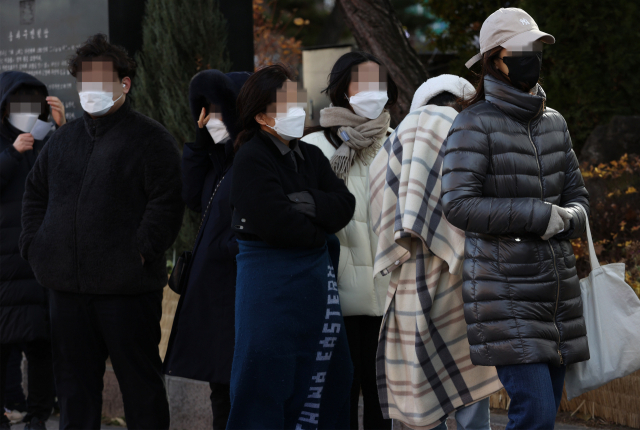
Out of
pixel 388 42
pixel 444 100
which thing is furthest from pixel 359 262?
pixel 388 42

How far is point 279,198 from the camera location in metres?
2.99

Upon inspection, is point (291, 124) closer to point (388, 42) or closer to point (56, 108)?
point (56, 108)

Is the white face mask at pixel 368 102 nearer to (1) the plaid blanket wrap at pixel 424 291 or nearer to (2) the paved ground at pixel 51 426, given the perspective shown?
(1) the plaid blanket wrap at pixel 424 291

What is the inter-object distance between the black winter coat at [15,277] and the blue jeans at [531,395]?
10.1ft

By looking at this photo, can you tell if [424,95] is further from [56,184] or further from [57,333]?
[57,333]

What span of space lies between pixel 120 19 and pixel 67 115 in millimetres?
901

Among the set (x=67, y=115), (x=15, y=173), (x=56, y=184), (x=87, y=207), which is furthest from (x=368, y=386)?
(x=67, y=115)

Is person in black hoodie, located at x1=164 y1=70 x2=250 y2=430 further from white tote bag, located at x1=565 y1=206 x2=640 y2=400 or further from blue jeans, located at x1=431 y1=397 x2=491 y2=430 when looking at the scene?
white tote bag, located at x1=565 y1=206 x2=640 y2=400

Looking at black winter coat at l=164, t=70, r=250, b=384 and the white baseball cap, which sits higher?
the white baseball cap

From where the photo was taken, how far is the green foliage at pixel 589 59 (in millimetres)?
6207

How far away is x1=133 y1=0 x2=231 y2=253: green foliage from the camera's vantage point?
6133mm

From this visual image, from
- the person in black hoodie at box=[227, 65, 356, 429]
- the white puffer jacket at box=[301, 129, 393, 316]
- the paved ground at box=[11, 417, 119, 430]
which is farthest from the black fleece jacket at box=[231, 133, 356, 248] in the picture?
the paved ground at box=[11, 417, 119, 430]

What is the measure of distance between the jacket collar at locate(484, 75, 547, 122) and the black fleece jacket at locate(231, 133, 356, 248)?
81 cm

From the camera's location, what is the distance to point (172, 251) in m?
6.29
